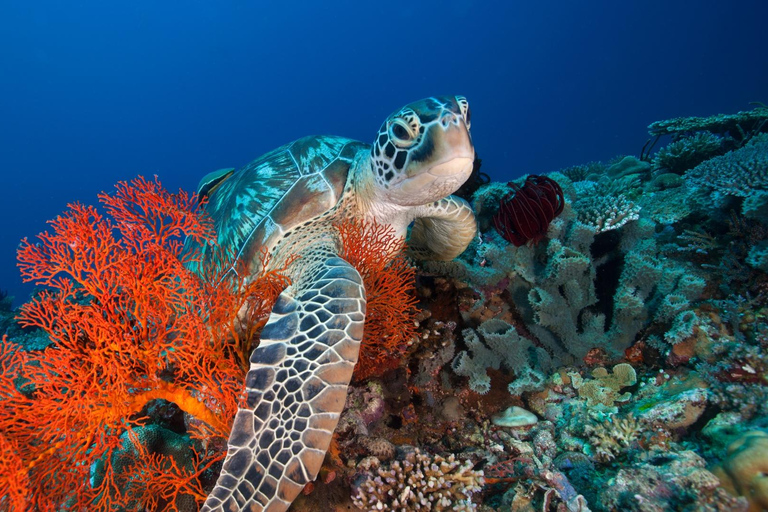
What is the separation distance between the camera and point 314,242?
284 cm

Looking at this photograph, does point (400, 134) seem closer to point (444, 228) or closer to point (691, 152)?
point (444, 228)

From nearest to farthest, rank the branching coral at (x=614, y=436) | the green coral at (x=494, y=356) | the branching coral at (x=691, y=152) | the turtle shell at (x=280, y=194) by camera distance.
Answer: the branching coral at (x=614, y=436) → the green coral at (x=494, y=356) → the turtle shell at (x=280, y=194) → the branching coral at (x=691, y=152)

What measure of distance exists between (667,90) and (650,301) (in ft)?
313

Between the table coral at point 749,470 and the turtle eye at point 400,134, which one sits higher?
the turtle eye at point 400,134

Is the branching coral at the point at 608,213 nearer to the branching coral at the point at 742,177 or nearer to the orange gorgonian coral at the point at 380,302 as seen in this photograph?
the branching coral at the point at 742,177

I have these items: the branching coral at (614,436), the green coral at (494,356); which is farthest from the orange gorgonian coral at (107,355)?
the branching coral at (614,436)

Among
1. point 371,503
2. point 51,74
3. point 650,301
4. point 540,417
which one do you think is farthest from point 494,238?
point 51,74

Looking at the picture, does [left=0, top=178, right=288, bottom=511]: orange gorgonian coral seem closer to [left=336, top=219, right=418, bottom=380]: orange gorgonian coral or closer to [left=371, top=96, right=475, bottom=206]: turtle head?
[left=336, top=219, right=418, bottom=380]: orange gorgonian coral

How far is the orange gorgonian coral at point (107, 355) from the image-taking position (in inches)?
64.5

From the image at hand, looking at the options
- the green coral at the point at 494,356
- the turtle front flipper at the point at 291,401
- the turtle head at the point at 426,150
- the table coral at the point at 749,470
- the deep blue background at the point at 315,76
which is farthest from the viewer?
the deep blue background at the point at 315,76

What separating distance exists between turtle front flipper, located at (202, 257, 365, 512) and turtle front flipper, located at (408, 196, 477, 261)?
1.22 meters

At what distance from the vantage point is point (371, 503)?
1.73 m

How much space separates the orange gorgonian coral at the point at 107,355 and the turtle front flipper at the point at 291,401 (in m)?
0.24

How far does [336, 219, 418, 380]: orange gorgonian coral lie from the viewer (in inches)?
94.0
